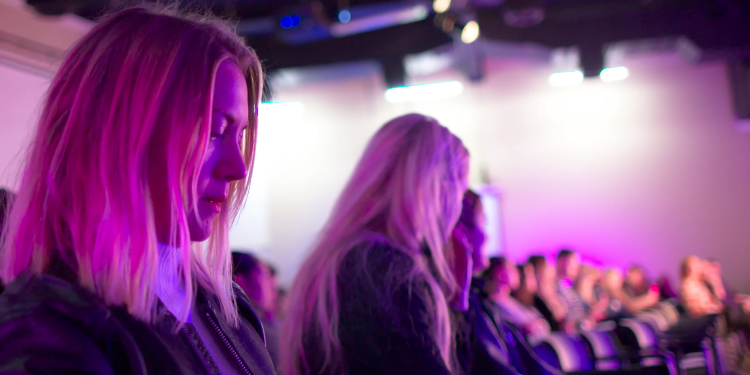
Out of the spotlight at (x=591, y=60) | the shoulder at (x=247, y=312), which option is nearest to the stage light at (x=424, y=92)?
the spotlight at (x=591, y=60)

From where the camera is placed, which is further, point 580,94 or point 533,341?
point 580,94

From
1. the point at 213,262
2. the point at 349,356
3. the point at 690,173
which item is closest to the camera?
the point at 213,262

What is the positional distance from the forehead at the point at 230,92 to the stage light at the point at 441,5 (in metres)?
5.10

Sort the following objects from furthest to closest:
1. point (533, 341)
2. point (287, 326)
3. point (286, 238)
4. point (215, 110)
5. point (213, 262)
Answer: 1. point (286, 238)
2. point (533, 341)
3. point (287, 326)
4. point (213, 262)
5. point (215, 110)

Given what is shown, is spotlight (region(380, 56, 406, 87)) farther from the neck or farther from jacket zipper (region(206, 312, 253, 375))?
jacket zipper (region(206, 312, 253, 375))

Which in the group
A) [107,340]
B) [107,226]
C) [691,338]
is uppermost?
[107,226]

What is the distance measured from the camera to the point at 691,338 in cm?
310

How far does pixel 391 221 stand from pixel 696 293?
6102 millimetres

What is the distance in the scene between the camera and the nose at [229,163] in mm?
819

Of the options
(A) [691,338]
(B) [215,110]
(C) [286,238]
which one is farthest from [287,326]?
(C) [286,238]

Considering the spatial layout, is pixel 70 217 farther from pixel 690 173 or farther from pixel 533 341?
pixel 690 173

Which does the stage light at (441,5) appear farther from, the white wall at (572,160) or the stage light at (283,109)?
the white wall at (572,160)

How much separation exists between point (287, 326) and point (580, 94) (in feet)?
26.5

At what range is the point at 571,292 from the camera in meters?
6.59
